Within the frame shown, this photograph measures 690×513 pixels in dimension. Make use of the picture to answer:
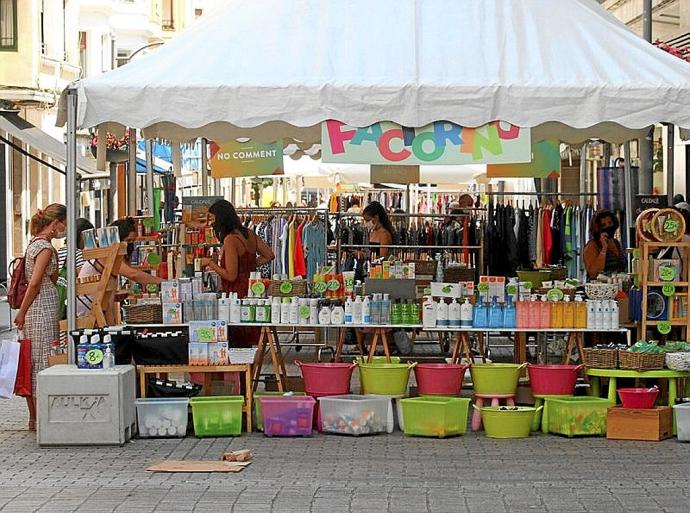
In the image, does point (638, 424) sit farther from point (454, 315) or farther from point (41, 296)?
point (41, 296)

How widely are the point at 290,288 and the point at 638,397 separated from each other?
3632 millimetres

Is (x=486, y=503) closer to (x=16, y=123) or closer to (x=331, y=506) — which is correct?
(x=331, y=506)

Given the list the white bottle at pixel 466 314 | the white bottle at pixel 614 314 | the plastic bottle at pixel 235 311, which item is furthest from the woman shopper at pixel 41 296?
the white bottle at pixel 614 314

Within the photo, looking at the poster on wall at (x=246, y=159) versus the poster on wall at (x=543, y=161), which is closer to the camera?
the poster on wall at (x=543, y=161)

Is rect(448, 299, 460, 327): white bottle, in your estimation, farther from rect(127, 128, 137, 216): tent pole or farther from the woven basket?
rect(127, 128, 137, 216): tent pole

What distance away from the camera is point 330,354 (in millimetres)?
18938

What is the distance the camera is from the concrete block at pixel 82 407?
1162cm

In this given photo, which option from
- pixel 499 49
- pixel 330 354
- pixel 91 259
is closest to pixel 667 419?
pixel 499 49

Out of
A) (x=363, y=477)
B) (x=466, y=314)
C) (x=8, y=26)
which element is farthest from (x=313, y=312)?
(x=8, y=26)

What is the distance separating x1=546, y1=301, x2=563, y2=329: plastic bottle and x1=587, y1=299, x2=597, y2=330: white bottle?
0.24 m

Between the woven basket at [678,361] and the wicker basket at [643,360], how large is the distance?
7 centimetres

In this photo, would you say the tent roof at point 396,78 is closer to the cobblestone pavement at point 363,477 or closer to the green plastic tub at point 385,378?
the green plastic tub at point 385,378

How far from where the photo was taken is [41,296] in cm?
1271

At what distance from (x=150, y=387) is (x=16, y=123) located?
10.6 metres
